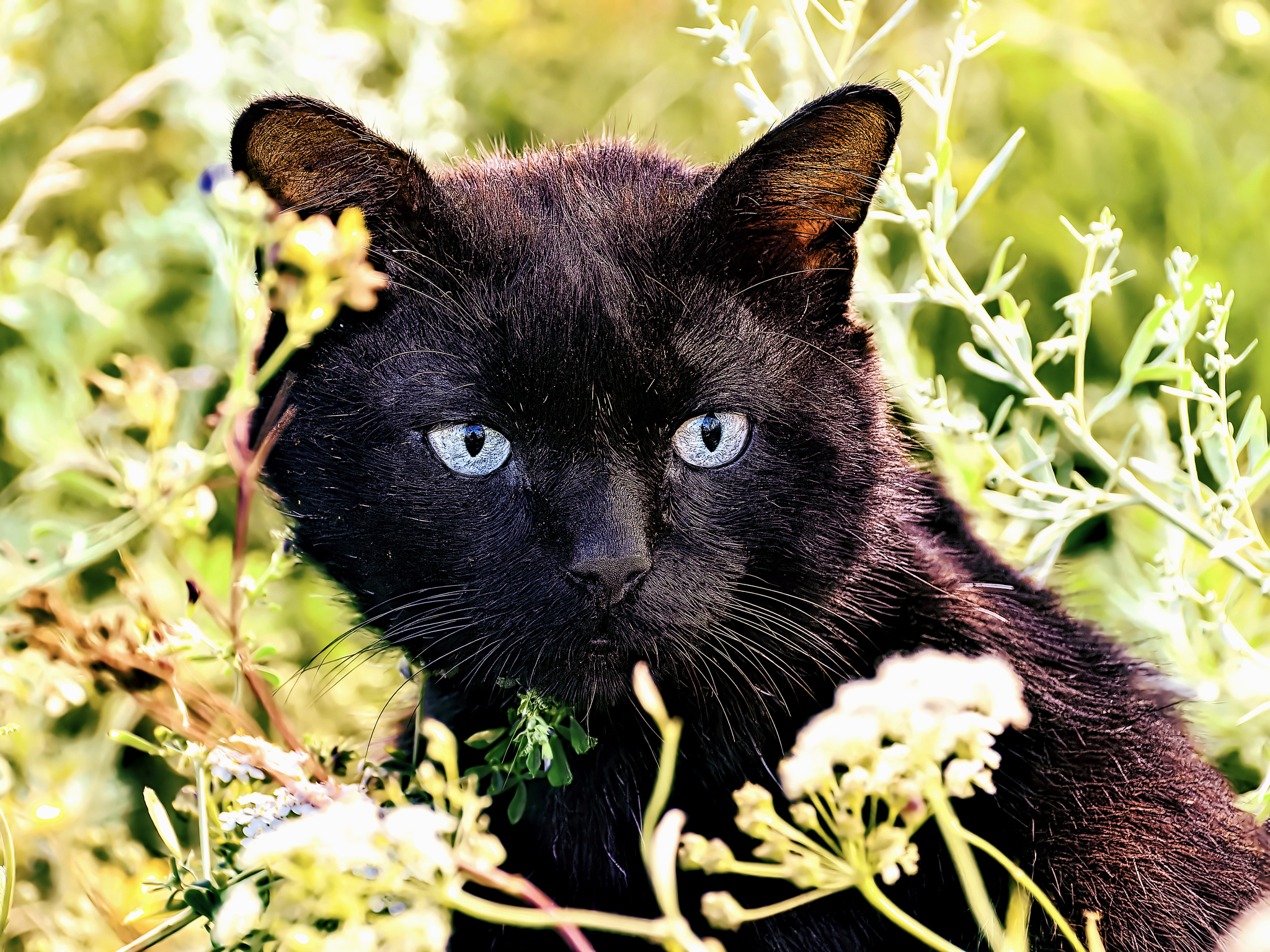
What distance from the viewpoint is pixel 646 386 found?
107 centimetres

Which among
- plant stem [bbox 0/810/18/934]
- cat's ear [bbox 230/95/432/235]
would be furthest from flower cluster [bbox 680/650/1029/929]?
cat's ear [bbox 230/95/432/235]

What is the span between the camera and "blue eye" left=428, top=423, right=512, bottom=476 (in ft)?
3.62

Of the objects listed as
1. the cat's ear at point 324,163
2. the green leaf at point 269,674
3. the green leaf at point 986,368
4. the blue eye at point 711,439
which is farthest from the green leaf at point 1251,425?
the green leaf at point 269,674

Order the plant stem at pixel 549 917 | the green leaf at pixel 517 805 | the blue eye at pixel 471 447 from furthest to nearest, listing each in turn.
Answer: the blue eye at pixel 471 447 < the green leaf at pixel 517 805 < the plant stem at pixel 549 917

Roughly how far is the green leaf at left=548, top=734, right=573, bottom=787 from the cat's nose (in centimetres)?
13

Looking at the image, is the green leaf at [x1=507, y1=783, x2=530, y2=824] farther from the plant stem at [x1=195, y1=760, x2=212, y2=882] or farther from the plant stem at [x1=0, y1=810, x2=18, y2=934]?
the plant stem at [x1=0, y1=810, x2=18, y2=934]

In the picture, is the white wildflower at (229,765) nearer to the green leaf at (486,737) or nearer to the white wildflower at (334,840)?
the green leaf at (486,737)

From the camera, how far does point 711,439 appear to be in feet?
3.69

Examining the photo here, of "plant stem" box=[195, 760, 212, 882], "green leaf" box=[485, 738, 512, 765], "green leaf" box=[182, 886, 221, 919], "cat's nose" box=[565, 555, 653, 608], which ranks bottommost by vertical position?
"green leaf" box=[182, 886, 221, 919]

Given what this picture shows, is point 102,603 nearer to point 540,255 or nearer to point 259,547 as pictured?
point 259,547

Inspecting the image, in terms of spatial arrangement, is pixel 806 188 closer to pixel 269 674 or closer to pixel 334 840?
pixel 269 674

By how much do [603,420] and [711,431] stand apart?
11 centimetres

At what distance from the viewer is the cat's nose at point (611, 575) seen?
100 cm

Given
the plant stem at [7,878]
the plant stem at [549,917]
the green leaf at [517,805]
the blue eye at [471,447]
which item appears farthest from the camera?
the blue eye at [471,447]
